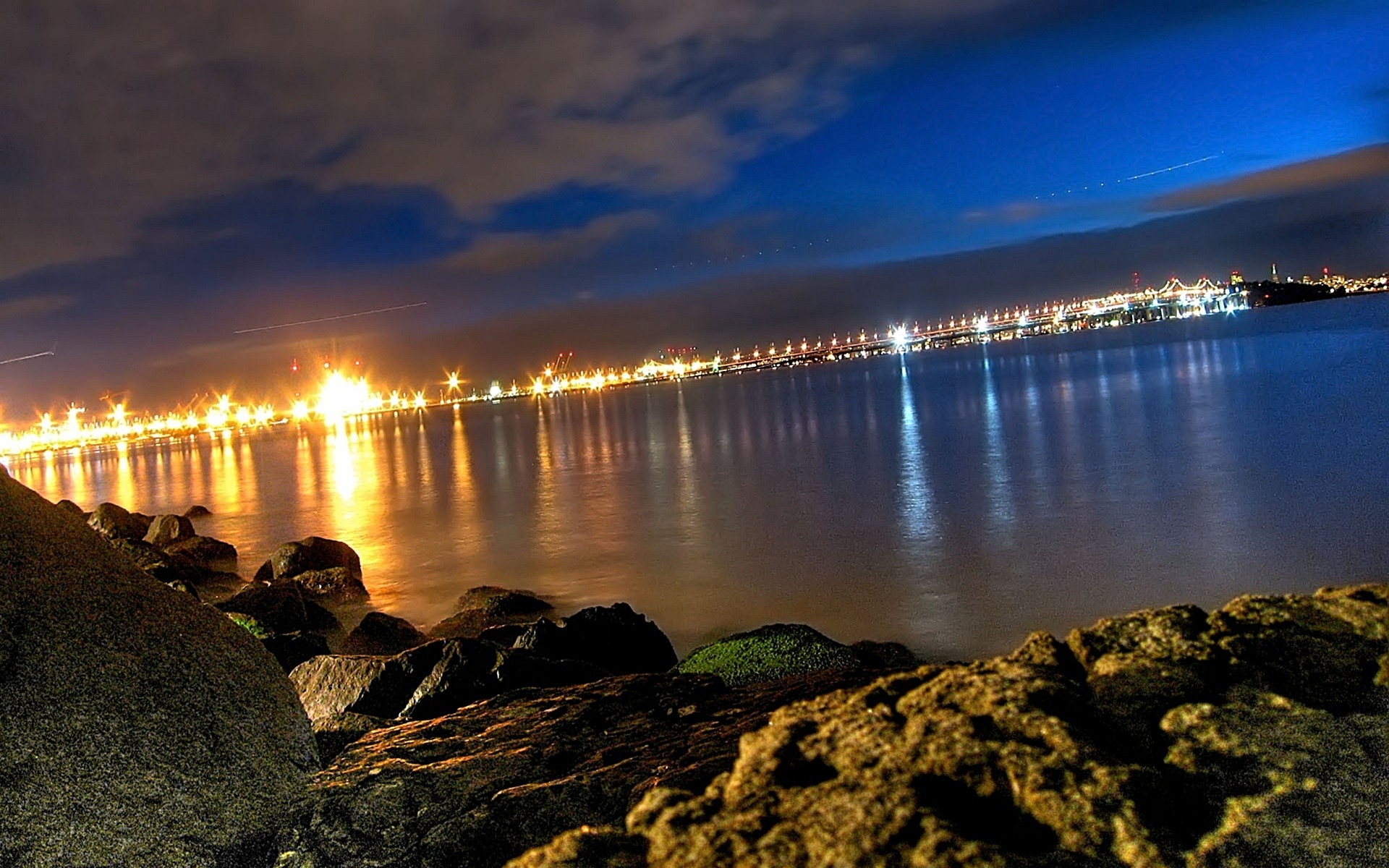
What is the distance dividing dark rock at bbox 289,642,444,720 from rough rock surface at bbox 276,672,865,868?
0.96 m

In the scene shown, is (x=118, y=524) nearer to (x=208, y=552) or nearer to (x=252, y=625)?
(x=208, y=552)

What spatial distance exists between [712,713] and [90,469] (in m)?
79.6

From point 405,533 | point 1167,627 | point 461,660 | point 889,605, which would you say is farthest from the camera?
point 405,533

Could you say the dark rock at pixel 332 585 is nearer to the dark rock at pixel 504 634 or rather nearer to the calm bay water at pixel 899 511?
the calm bay water at pixel 899 511

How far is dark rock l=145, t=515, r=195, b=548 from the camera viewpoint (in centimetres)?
1877

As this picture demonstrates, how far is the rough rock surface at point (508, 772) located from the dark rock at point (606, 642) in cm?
251

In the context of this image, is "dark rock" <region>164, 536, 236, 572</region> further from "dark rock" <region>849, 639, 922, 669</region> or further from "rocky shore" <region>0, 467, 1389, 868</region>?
"rocky shore" <region>0, 467, 1389, 868</region>

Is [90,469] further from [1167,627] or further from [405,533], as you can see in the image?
[1167,627]

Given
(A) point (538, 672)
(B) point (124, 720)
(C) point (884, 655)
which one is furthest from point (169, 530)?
(B) point (124, 720)

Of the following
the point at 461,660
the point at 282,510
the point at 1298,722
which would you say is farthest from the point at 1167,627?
the point at 282,510

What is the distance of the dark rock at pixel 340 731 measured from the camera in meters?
4.08

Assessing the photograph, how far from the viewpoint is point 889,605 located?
35.2ft

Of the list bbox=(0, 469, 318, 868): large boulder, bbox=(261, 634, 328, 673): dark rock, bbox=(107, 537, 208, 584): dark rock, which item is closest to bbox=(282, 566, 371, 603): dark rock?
bbox=(107, 537, 208, 584): dark rock

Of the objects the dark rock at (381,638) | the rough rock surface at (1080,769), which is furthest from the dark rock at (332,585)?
the rough rock surface at (1080,769)
